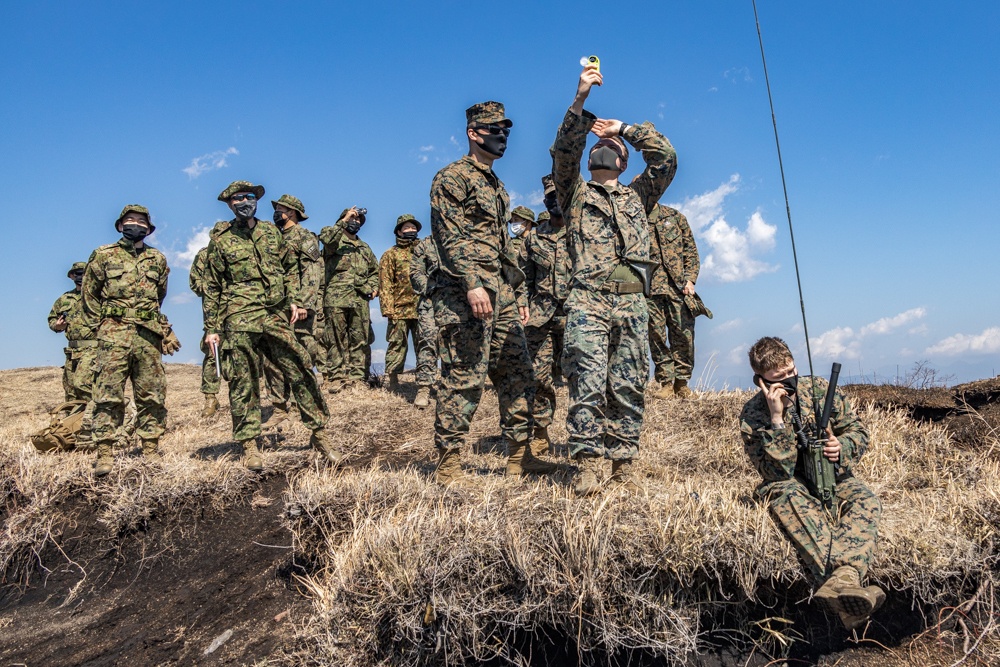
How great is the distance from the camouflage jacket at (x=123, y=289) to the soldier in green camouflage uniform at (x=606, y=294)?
454 cm

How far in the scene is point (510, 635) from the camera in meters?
4.07

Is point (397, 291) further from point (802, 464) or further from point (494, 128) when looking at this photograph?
point (802, 464)

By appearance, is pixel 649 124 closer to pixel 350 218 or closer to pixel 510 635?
pixel 510 635

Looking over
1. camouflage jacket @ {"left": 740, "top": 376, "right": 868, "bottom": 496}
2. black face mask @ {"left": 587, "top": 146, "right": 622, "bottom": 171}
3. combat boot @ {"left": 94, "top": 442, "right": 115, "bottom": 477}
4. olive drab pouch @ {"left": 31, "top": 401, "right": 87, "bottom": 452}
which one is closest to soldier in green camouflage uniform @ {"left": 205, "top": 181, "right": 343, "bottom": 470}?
combat boot @ {"left": 94, "top": 442, "right": 115, "bottom": 477}

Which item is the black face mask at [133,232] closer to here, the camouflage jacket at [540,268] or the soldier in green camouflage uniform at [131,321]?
the soldier in green camouflage uniform at [131,321]

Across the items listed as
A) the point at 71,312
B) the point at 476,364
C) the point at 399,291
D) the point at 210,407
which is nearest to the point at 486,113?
the point at 476,364

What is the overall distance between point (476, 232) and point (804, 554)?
283 cm

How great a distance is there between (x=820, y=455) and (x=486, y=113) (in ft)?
10.1

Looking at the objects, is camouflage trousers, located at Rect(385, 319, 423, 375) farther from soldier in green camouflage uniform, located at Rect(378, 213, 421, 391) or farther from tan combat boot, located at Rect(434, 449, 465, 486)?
tan combat boot, located at Rect(434, 449, 465, 486)

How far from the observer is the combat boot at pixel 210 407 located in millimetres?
9484

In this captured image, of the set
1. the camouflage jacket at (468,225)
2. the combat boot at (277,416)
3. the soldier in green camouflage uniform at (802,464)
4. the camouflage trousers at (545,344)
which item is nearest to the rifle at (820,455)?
the soldier in green camouflage uniform at (802,464)

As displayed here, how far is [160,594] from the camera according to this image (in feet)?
16.2

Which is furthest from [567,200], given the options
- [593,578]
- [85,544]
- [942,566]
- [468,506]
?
[85,544]

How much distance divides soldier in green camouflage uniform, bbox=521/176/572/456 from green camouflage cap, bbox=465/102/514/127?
71.8 inches
